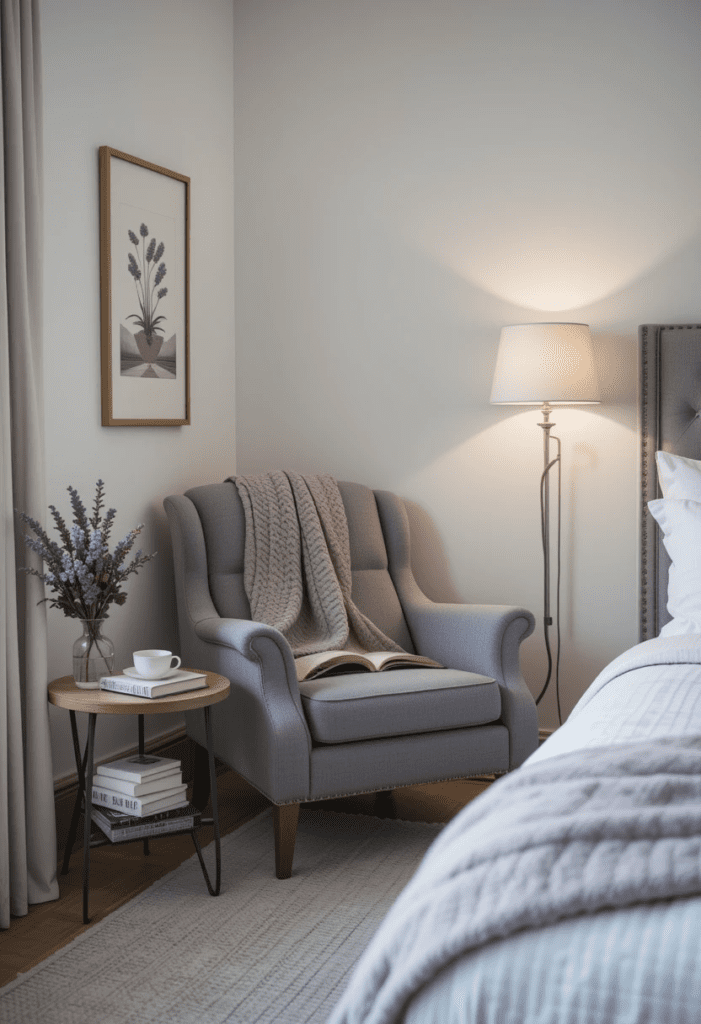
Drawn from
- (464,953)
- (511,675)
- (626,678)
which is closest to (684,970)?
(464,953)

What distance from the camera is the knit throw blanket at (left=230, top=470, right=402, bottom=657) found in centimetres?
326

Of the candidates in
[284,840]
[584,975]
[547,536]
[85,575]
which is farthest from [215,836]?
[584,975]

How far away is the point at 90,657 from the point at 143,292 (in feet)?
4.24

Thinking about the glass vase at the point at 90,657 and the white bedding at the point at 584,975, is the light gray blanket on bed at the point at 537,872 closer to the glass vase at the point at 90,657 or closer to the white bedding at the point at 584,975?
the white bedding at the point at 584,975

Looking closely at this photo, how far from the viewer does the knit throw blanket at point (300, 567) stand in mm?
3262

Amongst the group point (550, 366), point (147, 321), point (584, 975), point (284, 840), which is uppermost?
point (147, 321)

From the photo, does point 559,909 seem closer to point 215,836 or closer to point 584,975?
point 584,975

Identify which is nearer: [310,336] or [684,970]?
[684,970]

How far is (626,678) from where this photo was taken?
6.95 feet

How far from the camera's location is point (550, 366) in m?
3.19

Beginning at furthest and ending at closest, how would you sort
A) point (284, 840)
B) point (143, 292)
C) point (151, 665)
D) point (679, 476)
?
point (143, 292)
point (679, 476)
point (284, 840)
point (151, 665)

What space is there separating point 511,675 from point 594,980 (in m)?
2.06

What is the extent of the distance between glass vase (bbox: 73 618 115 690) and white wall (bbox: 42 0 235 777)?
26 centimetres

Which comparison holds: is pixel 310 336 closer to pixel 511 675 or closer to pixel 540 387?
pixel 540 387
